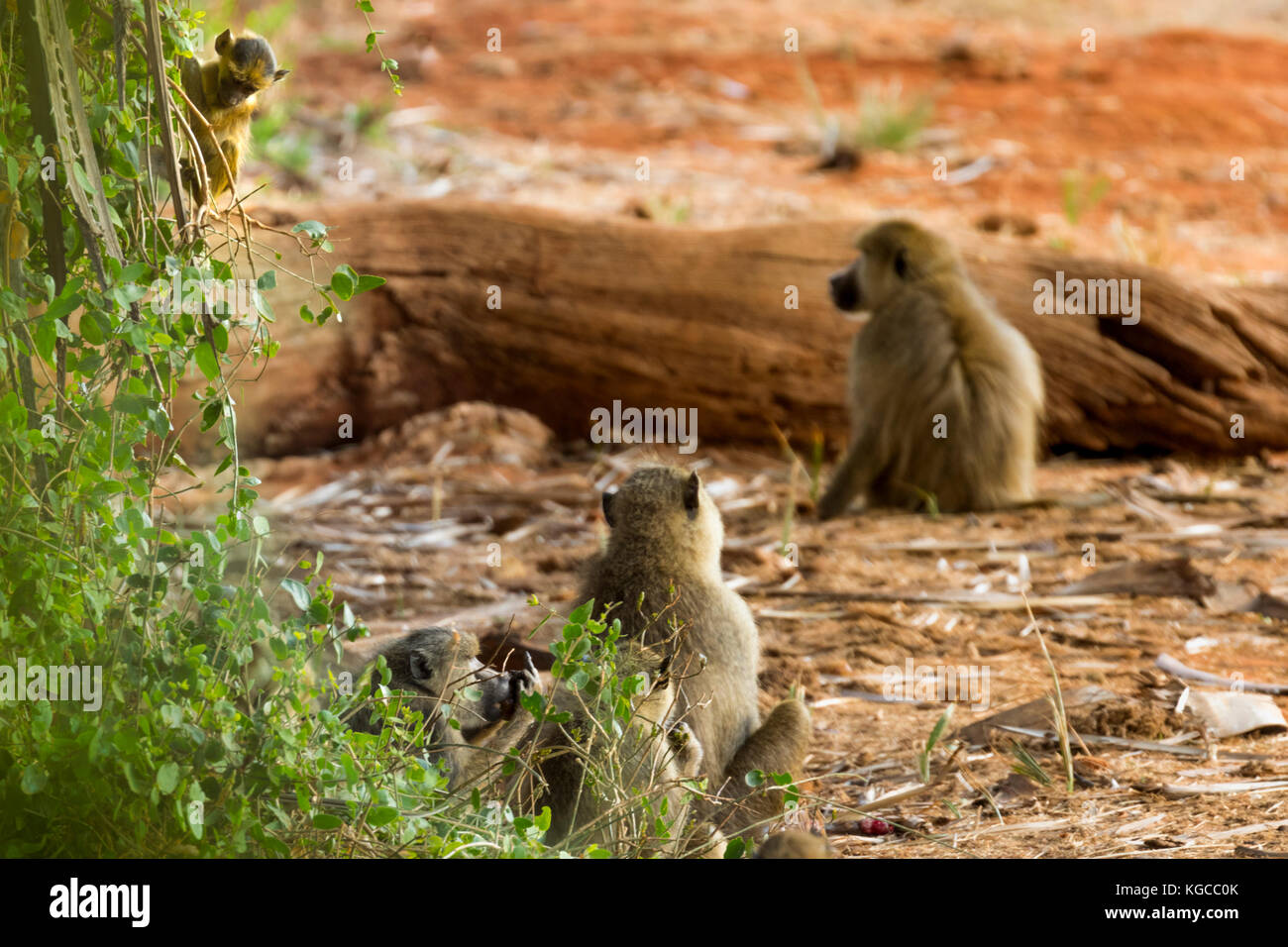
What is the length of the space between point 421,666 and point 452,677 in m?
0.10

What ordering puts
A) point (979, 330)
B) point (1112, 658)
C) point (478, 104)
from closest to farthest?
point (1112, 658) → point (979, 330) → point (478, 104)

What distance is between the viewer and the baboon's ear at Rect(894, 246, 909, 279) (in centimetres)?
773

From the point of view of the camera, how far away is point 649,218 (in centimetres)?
936

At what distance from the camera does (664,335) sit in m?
8.42

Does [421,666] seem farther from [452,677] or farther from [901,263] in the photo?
[901,263]

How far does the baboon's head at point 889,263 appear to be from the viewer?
773 centimetres

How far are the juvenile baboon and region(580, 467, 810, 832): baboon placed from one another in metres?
3.47

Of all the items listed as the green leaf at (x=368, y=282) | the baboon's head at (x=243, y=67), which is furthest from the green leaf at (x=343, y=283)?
the baboon's head at (x=243, y=67)

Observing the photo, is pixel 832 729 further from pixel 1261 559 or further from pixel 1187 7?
pixel 1187 7

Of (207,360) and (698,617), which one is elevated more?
(207,360)

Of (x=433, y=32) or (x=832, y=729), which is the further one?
(x=433, y=32)

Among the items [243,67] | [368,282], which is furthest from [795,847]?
[243,67]
